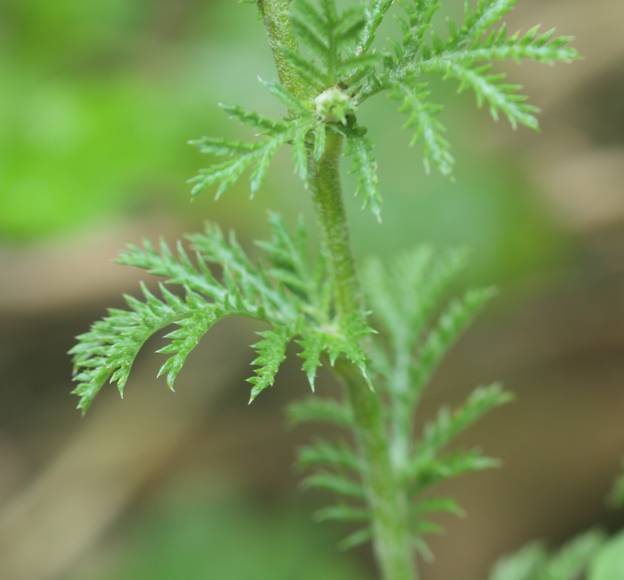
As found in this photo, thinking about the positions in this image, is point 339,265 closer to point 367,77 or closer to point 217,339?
point 367,77

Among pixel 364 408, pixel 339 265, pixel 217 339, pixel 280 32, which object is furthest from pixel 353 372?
pixel 217 339

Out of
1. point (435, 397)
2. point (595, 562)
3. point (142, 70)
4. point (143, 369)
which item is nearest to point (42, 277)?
point (143, 369)

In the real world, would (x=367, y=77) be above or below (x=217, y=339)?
above

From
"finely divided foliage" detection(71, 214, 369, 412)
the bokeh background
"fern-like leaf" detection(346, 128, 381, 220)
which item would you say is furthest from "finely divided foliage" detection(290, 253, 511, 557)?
the bokeh background

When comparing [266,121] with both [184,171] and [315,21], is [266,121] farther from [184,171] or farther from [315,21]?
[184,171]

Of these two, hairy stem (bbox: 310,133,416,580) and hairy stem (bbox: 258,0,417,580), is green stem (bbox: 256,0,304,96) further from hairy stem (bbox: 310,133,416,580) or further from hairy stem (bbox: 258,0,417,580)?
hairy stem (bbox: 310,133,416,580)

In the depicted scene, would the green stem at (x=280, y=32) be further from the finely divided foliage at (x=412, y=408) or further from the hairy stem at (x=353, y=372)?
the finely divided foliage at (x=412, y=408)
